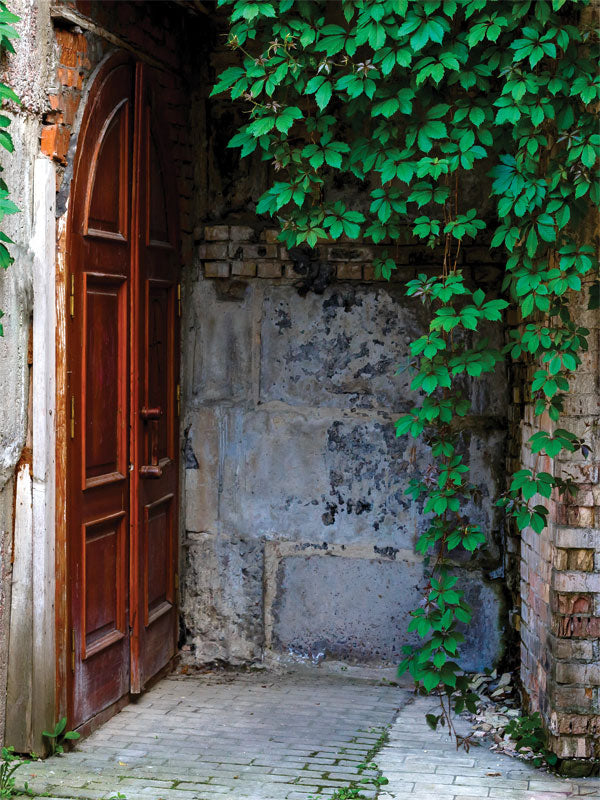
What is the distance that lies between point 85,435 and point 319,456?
141 centimetres

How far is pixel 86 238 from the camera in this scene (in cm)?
416

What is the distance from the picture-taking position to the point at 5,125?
11.6ft

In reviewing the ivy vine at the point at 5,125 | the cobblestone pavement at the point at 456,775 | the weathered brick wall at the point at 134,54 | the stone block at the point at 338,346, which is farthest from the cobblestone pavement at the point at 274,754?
the weathered brick wall at the point at 134,54

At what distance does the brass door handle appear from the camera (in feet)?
15.5

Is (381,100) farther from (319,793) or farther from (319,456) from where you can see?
(319,793)

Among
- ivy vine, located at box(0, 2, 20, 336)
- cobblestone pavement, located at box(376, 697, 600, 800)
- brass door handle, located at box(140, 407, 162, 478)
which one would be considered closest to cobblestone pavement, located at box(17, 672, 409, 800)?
cobblestone pavement, located at box(376, 697, 600, 800)

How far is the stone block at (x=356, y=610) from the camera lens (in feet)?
16.5

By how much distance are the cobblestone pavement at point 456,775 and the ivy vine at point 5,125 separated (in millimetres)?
2265

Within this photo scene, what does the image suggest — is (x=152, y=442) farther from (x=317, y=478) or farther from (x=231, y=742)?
(x=231, y=742)

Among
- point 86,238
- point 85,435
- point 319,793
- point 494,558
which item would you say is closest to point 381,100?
point 86,238

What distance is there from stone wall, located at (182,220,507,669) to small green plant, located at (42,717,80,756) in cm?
133

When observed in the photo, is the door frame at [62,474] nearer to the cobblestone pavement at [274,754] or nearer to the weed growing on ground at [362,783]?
the cobblestone pavement at [274,754]

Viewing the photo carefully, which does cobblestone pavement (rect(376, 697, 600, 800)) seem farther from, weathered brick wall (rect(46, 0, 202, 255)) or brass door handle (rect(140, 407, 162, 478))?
weathered brick wall (rect(46, 0, 202, 255))

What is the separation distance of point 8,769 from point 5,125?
7.78 ft
